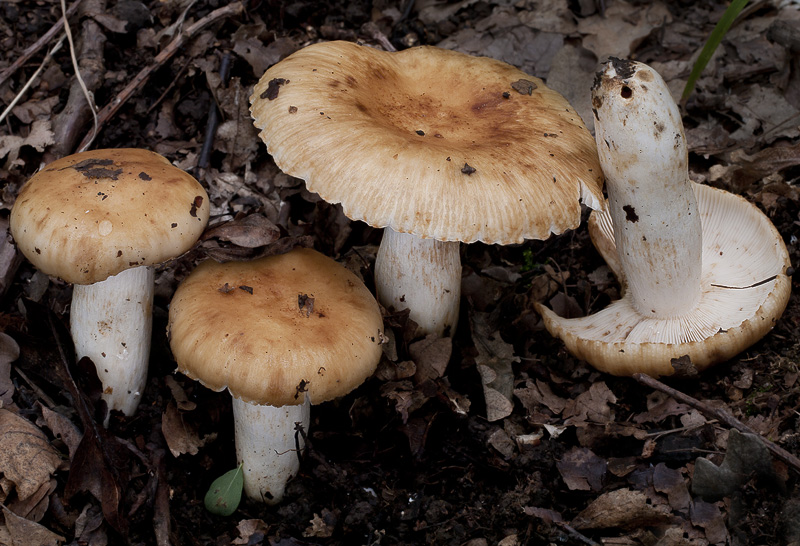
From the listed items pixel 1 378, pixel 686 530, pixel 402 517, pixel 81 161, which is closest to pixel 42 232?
pixel 81 161

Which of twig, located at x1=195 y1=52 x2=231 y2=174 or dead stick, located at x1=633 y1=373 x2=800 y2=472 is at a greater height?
twig, located at x1=195 y1=52 x2=231 y2=174

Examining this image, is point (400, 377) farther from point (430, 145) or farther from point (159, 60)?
point (159, 60)

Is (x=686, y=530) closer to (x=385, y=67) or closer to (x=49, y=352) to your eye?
(x=385, y=67)

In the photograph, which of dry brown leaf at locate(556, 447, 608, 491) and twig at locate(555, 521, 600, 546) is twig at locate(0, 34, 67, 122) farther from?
twig at locate(555, 521, 600, 546)

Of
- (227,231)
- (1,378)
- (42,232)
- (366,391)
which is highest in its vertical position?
(42,232)

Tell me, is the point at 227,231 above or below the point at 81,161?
below

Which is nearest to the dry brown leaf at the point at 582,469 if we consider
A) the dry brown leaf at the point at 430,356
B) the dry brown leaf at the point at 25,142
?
the dry brown leaf at the point at 430,356

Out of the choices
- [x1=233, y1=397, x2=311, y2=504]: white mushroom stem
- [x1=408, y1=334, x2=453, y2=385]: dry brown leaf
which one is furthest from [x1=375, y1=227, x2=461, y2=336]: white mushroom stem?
[x1=233, y1=397, x2=311, y2=504]: white mushroom stem
